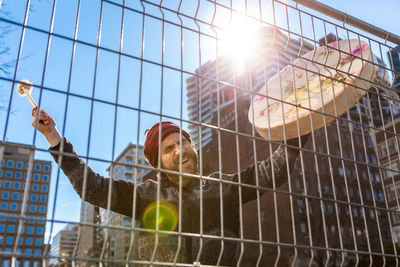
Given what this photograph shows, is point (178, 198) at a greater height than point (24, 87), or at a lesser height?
lesser

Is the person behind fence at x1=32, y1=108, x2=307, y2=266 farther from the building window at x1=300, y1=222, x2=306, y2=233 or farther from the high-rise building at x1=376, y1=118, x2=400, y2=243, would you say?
the building window at x1=300, y1=222, x2=306, y2=233

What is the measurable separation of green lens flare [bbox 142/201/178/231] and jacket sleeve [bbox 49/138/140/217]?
0.23 m

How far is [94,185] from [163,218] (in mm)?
473

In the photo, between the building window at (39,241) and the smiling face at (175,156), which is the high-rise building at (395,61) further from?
the building window at (39,241)

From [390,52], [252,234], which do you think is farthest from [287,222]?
[390,52]

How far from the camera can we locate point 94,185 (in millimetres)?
2279

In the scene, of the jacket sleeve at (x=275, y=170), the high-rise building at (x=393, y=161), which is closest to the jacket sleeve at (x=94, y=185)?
the jacket sleeve at (x=275, y=170)

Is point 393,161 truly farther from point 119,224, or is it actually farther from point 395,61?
point 119,224

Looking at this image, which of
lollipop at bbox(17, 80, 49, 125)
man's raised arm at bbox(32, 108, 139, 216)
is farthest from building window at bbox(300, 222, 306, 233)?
lollipop at bbox(17, 80, 49, 125)

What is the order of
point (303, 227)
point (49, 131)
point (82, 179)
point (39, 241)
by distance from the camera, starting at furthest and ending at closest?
point (303, 227) → point (82, 179) → point (49, 131) → point (39, 241)

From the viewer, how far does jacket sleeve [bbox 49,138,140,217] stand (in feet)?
6.42

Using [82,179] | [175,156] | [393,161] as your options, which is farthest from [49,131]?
[393,161]

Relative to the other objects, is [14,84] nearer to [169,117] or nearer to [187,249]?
[169,117]

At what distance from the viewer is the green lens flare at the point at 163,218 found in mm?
Answer: 1990
